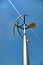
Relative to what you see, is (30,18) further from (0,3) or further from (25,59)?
(25,59)

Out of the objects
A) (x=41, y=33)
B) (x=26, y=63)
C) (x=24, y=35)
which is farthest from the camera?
(x=41, y=33)

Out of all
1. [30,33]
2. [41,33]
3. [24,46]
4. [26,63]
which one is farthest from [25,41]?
[41,33]

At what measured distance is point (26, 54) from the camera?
2.79ft

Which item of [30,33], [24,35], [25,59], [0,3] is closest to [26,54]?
[25,59]

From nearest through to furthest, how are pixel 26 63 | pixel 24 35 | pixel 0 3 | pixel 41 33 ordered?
pixel 26 63 < pixel 24 35 < pixel 0 3 < pixel 41 33

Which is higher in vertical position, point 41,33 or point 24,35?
point 41,33

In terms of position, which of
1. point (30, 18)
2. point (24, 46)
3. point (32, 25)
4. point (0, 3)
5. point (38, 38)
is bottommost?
point (24, 46)

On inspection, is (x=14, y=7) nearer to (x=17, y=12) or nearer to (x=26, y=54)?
(x=17, y=12)

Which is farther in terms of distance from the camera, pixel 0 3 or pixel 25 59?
pixel 0 3

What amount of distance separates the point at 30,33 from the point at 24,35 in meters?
1.21

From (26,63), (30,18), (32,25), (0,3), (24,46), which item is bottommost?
(26,63)

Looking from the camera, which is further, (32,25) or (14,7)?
(14,7)

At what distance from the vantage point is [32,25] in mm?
1030

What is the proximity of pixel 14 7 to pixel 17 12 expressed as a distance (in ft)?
0.29
